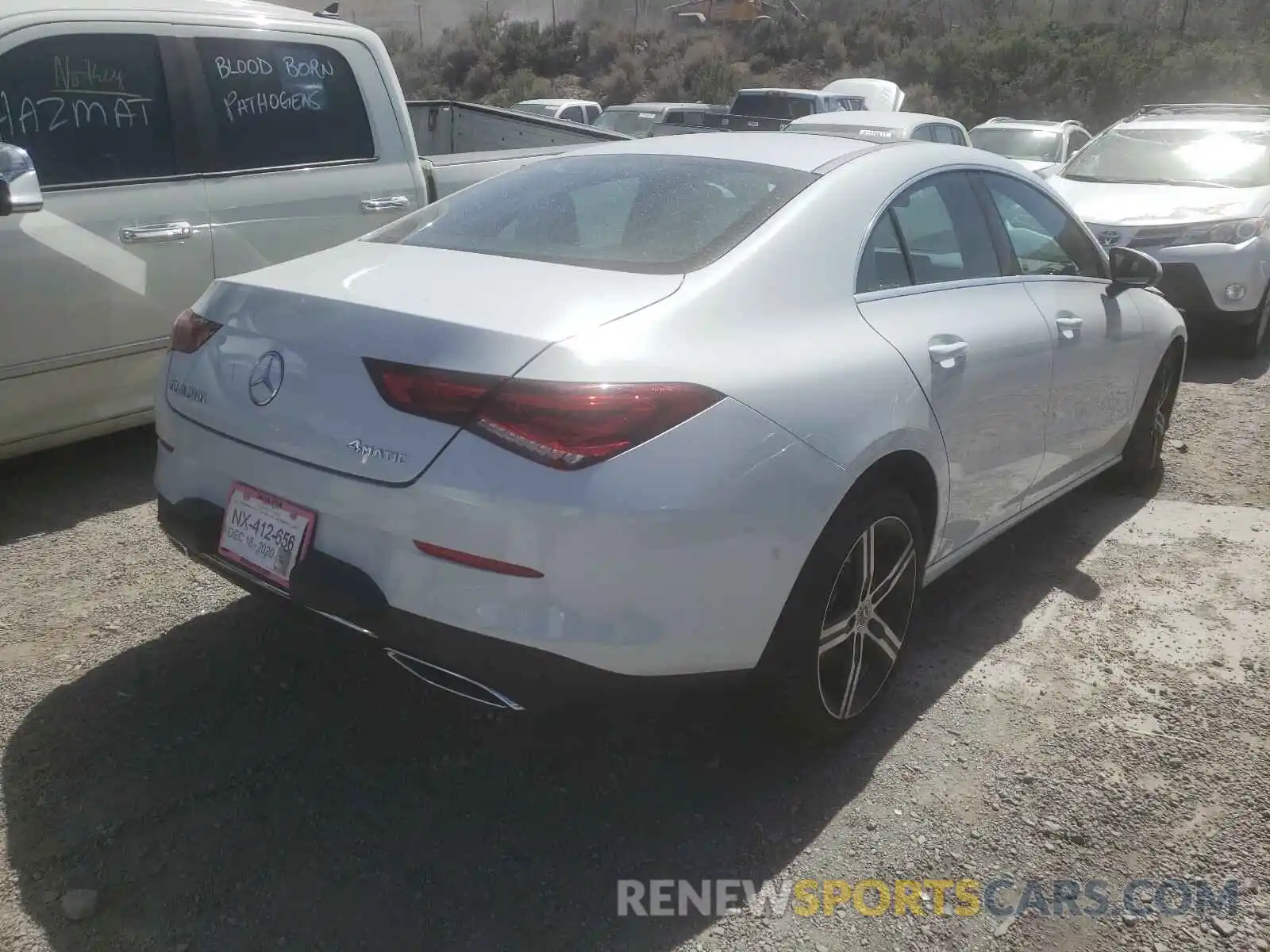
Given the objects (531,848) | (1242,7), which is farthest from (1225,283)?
(1242,7)

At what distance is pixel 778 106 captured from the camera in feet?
48.4

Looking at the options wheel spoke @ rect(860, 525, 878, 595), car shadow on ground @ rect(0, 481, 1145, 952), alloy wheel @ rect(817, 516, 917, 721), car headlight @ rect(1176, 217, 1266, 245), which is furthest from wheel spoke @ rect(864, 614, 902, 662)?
car headlight @ rect(1176, 217, 1266, 245)

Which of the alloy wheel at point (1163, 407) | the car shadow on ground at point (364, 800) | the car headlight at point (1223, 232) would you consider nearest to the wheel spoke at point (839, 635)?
the car shadow on ground at point (364, 800)

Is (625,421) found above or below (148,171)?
below

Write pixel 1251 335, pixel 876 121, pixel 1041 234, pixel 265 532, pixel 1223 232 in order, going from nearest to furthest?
pixel 265 532, pixel 1041 234, pixel 1223 232, pixel 1251 335, pixel 876 121

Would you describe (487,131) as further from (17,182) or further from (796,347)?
(796,347)

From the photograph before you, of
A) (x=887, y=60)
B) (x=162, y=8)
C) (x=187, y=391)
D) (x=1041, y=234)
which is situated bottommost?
(x=187, y=391)

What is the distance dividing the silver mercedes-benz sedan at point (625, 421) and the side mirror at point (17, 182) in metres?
1.25

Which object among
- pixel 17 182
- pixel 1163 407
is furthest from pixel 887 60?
pixel 17 182

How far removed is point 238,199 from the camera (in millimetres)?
4609

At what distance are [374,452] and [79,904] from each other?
3.64 feet

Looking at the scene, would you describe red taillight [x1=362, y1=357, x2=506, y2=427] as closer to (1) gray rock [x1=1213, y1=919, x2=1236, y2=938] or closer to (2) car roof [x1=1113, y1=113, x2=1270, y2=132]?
(1) gray rock [x1=1213, y1=919, x2=1236, y2=938]

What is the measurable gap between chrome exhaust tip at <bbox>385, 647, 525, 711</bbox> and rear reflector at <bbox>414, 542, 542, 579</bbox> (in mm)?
247

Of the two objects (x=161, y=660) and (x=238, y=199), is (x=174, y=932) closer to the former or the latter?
(x=161, y=660)
